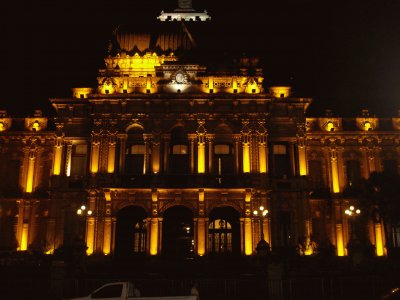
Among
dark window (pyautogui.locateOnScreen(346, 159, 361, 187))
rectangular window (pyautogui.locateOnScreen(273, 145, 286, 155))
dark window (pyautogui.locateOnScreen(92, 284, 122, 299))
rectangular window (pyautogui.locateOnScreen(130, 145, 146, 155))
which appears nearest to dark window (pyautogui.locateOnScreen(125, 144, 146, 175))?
rectangular window (pyautogui.locateOnScreen(130, 145, 146, 155))

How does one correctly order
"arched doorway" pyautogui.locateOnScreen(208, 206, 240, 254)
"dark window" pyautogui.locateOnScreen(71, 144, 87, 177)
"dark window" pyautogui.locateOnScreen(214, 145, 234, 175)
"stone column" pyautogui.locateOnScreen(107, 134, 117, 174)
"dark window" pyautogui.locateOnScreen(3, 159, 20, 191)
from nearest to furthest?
"arched doorway" pyautogui.locateOnScreen(208, 206, 240, 254), "stone column" pyautogui.locateOnScreen(107, 134, 117, 174), "dark window" pyautogui.locateOnScreen(214, 145, 234, 175), "dark window" pyautogui.locateOnScreen(71, 144, 87, 177), "dark window" pyautogui.locateOnScreen(3, 159, 20, 191)

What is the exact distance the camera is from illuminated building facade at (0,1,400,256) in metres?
37.0

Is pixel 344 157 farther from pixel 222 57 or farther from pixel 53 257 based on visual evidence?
pixel 53 257

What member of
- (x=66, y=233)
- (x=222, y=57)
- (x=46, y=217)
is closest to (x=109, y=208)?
(x=66, y=233)

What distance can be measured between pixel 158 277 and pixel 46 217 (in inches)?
889

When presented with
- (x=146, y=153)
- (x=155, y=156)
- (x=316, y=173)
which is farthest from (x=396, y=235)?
(x=146, y=153)

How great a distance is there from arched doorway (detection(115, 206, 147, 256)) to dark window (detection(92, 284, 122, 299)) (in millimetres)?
19842

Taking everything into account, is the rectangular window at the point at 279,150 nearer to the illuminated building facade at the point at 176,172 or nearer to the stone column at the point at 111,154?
the illuminated building facade at the point at 176,172

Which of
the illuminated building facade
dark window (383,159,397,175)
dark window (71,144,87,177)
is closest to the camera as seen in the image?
the illuminated building facade

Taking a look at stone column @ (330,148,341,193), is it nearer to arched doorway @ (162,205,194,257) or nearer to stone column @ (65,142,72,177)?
arched doorway @ (162,205,194,257)

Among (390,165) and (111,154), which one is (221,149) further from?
(390,165)

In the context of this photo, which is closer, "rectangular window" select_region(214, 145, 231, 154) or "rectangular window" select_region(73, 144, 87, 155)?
"rectangular window" select_region(214, 145, 231, 154)

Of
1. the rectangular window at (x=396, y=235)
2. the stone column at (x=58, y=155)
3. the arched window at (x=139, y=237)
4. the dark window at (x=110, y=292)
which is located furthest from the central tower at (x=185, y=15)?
the dark window at (x=110, y=292)

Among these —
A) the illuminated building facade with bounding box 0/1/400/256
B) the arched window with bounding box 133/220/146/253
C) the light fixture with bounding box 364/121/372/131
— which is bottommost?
the arched window with bounding box 133/220/146/253
